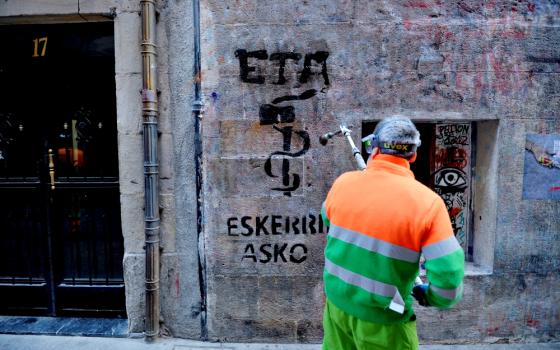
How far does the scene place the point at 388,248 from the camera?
2.07 m

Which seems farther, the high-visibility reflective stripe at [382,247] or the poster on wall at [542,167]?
the poster on wall at [542,167]

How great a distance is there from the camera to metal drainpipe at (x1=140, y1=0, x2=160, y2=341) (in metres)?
3.73

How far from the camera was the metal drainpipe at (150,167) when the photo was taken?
3732mm

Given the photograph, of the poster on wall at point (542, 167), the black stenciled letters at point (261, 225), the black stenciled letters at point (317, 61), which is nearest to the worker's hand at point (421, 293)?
the black stenciled letters at point (261, 225)

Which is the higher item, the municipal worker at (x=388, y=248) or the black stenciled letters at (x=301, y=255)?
the municipal worker at (x=388, y=248)

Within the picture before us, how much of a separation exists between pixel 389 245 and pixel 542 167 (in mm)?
2861

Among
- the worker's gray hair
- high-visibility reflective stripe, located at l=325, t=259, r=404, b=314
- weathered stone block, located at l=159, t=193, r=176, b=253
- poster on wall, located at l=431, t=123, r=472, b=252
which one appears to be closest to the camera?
high-visibility reflective stripe, located at l=325, t=259, r=404, b=314

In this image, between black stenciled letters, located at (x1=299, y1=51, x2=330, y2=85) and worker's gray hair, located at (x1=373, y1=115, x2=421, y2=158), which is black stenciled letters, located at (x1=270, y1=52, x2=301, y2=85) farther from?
worker's gray hair, located at (x1=373, y1=115, x2=421, y2=158)

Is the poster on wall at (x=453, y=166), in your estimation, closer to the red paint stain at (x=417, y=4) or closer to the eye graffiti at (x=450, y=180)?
the eye graffiti at (x=450, y=180)

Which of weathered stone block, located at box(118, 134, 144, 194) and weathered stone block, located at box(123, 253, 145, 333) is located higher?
weathered stone block, located at box(118, 134, 144, 194)

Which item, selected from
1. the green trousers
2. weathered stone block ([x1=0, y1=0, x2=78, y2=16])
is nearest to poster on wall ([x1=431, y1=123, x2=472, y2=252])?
the green trousers

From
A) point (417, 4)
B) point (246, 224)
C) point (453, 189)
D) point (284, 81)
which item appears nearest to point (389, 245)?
point (246, 224)

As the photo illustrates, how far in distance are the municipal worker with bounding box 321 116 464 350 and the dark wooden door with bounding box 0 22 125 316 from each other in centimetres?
303

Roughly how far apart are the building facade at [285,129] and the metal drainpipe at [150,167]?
0.18ft
